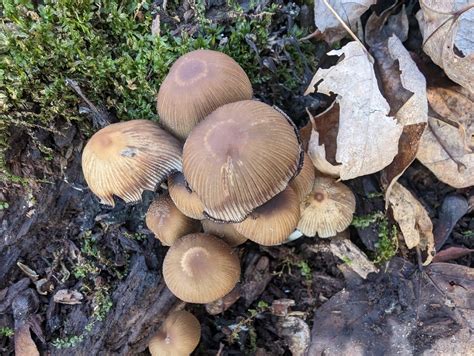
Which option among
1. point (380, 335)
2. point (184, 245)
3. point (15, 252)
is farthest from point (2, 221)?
point (380, 335)

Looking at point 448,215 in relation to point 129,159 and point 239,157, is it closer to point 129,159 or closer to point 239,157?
point 239,157

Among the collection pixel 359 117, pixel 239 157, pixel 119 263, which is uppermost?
pixel 239 157

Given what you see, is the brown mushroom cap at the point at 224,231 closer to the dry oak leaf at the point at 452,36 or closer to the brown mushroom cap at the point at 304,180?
the brown mushroom cap at the point at 304,180

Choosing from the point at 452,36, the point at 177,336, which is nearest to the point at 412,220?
the point at 452,36

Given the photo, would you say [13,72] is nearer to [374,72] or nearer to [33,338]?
[33,338]

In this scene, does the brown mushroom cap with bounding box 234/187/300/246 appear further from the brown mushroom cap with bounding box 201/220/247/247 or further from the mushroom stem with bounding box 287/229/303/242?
the mushroom stem with bounding box 287/229/303/242
